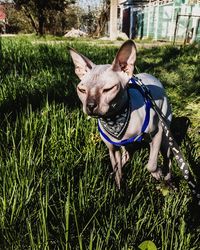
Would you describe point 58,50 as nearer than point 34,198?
No

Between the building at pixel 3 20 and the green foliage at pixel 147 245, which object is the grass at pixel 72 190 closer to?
the green foliage at pixel 147 245

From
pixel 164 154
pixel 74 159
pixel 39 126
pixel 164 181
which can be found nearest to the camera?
pixel 164 181

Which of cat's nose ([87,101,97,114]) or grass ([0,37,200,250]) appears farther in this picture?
cat's nose ([87,101,97,114])

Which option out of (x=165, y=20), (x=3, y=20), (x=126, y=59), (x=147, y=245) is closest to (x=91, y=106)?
(x=126, y=59)

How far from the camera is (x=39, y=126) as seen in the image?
2.27 metres

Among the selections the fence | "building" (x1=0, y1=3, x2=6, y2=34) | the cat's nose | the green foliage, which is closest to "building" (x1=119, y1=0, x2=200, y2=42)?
the fence

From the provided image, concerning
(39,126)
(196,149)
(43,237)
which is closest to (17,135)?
(39,126)

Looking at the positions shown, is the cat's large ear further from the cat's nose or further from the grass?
the grass

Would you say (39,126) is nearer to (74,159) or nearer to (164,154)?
(74,159)

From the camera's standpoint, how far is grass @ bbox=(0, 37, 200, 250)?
1.28 m

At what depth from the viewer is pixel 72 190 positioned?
1.35 meters

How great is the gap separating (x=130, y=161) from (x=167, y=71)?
Answer: 3887 mm

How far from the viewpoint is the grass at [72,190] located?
4.21ft

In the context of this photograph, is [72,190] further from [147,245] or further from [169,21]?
[169,21]
